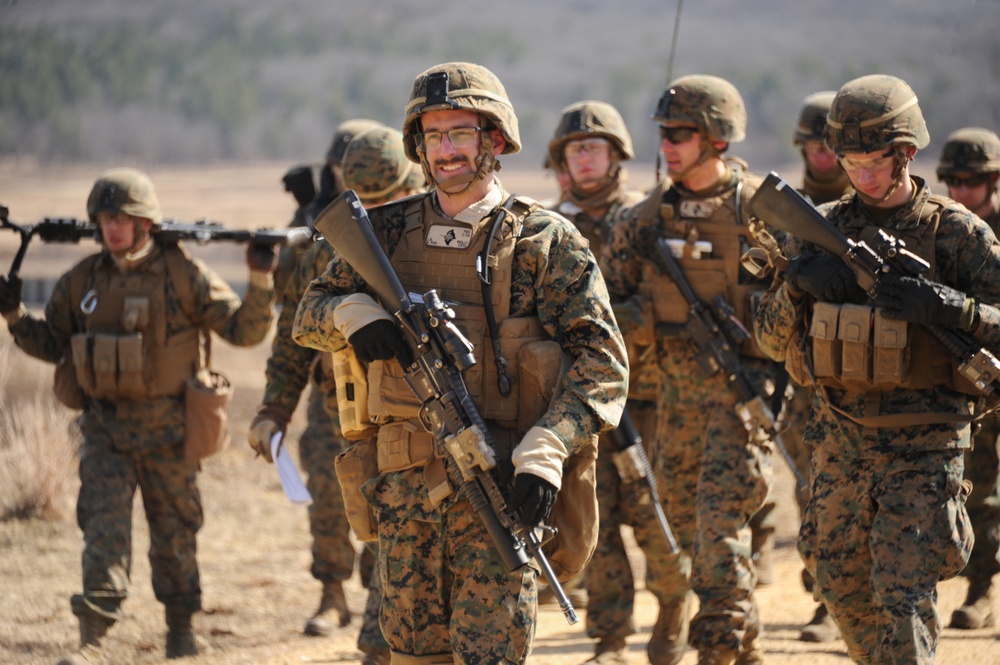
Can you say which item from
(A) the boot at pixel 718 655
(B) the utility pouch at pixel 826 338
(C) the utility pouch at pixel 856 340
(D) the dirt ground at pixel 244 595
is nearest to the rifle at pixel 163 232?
(D) the dirt ground at pixel 244 595

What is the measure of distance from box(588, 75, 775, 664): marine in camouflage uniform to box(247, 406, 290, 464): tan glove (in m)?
1.76

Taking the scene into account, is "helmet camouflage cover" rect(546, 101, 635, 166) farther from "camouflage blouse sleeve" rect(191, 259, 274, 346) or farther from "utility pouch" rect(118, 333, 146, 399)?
"utility pouch" rect(118, 333, 146, 399)

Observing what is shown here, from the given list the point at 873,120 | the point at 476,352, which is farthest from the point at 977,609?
the point at 476,352

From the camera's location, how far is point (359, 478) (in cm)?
506

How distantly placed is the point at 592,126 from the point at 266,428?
9.63 ft

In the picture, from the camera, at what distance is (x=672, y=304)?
287 inches

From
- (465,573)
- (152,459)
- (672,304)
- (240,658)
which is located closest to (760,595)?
(672,304)

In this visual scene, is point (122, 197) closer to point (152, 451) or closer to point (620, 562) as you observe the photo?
point (152, 451)

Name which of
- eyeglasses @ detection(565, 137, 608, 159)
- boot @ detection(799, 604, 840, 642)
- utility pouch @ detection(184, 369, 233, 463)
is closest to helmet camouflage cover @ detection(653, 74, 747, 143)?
eyeglasses @ detection(565, 137, 608, 159)

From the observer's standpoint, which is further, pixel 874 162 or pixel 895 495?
pixel 874 162

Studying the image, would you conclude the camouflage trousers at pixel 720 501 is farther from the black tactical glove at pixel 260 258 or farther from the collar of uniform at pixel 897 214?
the black tactical glove at pixel 260 258

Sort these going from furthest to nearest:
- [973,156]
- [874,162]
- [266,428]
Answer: [973,156], [266,428], [874,162]

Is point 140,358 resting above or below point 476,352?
below

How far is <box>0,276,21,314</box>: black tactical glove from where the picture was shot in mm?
7551
